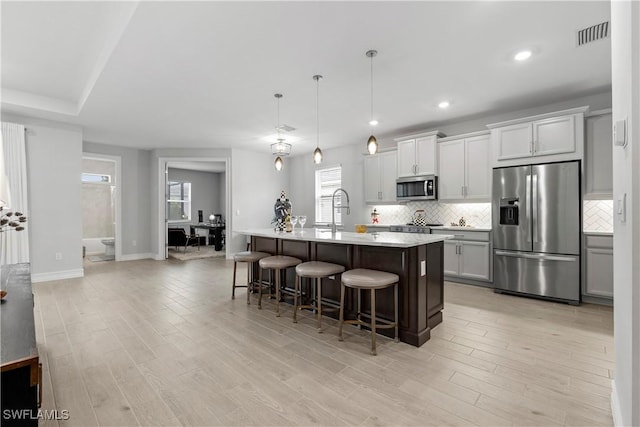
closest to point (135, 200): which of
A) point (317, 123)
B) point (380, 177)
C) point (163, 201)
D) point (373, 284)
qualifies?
point (163, 201)

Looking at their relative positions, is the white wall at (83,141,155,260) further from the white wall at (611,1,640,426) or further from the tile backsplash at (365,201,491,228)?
the white wall at (611,1,640,426)

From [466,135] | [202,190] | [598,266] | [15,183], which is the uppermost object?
[466,135]

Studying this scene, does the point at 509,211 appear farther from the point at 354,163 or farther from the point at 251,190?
the point at 251,190

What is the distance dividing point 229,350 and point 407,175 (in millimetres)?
4321

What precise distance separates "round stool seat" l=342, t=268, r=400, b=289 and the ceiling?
2.18 metres

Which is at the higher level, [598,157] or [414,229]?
[598,157]

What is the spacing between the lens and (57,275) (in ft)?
17.3

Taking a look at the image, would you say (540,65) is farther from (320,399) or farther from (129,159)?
(129,159)

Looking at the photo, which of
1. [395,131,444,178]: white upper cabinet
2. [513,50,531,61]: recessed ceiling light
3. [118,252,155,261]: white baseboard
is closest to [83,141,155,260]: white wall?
[118,252,155,261]: white baseboard

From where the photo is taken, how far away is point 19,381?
3.63 feet

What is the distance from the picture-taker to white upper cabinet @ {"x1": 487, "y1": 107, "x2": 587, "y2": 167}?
12.7 feet

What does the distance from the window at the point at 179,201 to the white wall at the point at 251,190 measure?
452cm

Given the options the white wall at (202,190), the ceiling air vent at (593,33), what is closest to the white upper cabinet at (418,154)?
the ceiling air vent at (593,33)

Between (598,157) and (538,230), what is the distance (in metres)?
1.17
